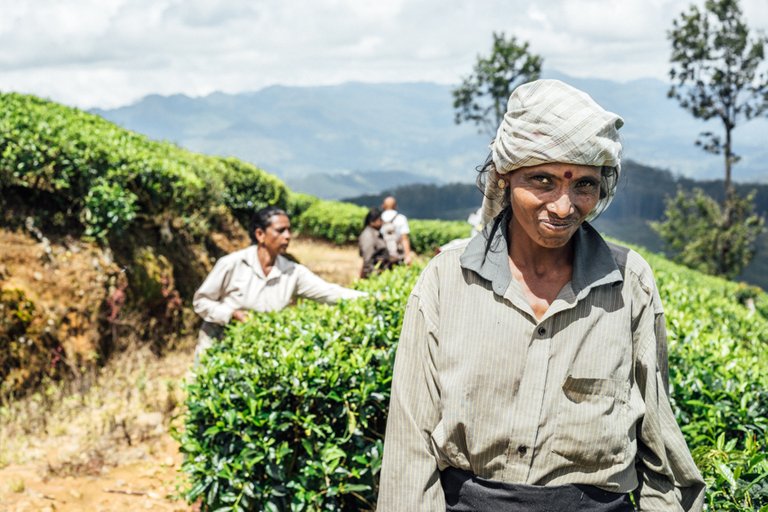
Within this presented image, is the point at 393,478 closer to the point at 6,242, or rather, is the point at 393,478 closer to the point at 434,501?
the point at 434,501

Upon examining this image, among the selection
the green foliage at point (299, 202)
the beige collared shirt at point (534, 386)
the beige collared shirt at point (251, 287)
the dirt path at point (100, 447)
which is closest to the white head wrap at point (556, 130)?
the beige collared shirt at point (534, 386)

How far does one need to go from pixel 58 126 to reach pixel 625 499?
7703 mm

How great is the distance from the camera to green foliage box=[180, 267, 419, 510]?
360 cm

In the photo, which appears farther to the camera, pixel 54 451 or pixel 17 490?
pixel 54 451

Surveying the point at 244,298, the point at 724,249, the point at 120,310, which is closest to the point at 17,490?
the point at 244,298

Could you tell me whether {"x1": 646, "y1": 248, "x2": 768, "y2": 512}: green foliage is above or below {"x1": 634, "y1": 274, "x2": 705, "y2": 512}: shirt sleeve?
below

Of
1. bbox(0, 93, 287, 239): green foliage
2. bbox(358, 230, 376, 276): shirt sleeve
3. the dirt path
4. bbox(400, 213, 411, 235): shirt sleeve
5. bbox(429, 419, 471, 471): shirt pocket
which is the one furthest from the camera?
bbox(400, 213, 411, 235): shirt sleeve

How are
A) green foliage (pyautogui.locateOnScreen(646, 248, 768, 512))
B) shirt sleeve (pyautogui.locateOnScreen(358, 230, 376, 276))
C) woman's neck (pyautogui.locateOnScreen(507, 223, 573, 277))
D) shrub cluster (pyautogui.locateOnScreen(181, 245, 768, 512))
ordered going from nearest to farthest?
woman's neck (pyautogui.locateOnScreen(507, 223, 573, 277)), green foliage (pyautogui.locateOnScreen(646, 248, 768, 512)), shrub cluster (pyautogui.locateOnScreen(181, 245, 768, 512)), shirt sleeve (pyautogui.locateOnScreen(358, 230, 376, 276))

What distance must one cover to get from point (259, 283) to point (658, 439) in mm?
3689

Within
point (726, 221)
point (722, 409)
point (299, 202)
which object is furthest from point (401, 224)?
point (726, 221)

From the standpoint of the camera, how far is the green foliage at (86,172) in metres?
→ 7.28

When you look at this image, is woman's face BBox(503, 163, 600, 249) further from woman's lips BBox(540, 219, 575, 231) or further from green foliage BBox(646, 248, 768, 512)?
green foliage BBox(646, 248, 768, 512)

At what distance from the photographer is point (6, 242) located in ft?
23.2

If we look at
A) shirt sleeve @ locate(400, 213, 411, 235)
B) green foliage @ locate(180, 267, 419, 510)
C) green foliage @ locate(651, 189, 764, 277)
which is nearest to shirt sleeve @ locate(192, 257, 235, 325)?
green foliage @ locate(180, 267, 419, 510)
